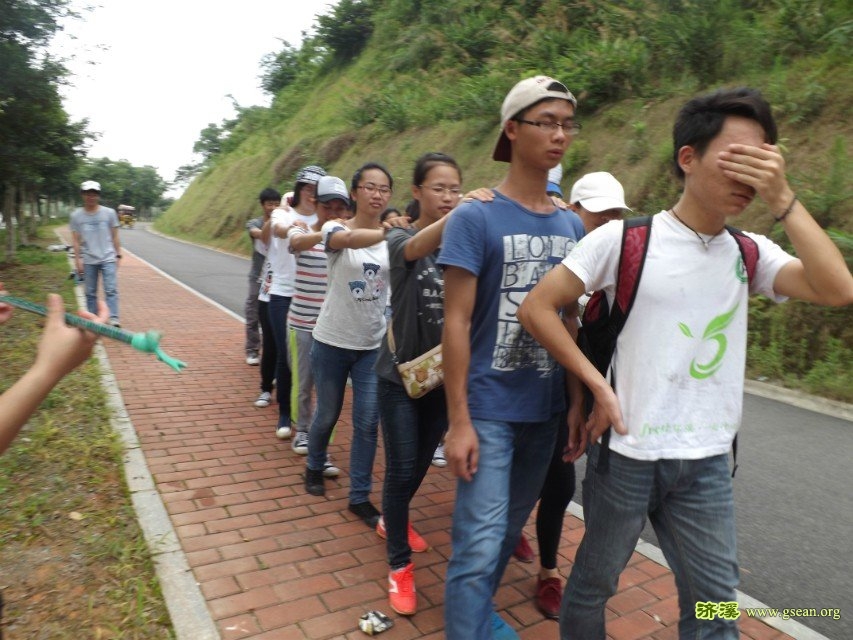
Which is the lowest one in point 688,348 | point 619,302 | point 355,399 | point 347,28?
point 355,399

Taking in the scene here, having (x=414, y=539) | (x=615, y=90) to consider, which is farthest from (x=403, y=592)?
(x=615, y=90)

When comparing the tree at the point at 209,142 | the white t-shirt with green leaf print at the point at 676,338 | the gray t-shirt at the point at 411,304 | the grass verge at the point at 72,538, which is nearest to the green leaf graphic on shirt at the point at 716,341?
the white t-shirt with green leaf print at the point at 676,338

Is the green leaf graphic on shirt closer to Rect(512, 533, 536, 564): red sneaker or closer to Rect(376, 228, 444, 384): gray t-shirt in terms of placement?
Rect(376, 228, 444, 384): gray t-shirt

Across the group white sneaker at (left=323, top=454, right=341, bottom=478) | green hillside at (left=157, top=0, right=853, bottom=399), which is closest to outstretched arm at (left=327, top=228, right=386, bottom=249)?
white sneaker at (left=323, top=454, right=341, bottom=478)

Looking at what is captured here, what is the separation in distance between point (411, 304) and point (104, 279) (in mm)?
7030

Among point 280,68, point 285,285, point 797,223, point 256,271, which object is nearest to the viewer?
point 797,223

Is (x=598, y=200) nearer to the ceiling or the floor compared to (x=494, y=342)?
nearer to the ceiling

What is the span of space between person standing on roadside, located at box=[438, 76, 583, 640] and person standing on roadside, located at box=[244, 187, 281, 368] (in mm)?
4117

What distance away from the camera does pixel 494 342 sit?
233cm

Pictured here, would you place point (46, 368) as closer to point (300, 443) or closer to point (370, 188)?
point (370, 188)

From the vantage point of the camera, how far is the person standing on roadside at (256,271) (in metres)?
6.77

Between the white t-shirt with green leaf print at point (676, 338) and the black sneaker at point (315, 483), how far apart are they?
8.27 ft

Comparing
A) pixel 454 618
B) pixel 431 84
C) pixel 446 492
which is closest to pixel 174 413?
pixel 446 492

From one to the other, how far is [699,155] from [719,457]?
3.06 ft
